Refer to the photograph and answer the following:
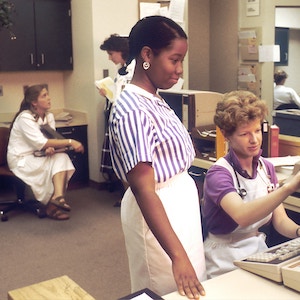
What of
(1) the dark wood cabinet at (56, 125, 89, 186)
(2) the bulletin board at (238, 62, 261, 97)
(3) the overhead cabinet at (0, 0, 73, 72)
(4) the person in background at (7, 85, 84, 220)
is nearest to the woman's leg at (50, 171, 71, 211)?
(4) the person in background at (7, 85, 84, 220)

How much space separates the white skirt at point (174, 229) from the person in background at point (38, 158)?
9.68 feet

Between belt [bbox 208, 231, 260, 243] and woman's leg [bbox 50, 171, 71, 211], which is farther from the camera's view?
woman's leg [bbox 50, 171, 71, 211]

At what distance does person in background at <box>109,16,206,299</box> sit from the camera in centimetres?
147

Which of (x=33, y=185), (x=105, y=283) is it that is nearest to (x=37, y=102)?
(x=33, y=185)

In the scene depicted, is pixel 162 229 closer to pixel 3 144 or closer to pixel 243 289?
pixel 243 289

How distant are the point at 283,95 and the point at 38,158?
3400 millimetres

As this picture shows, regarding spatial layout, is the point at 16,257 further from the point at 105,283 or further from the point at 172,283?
the point at 172,283

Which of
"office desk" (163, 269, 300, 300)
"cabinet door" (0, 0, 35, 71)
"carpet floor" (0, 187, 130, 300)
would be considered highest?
"cabinet door" (0, 0, 35, 71)

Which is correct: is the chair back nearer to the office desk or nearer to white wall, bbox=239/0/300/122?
white wall, bbox=239/0/300/122

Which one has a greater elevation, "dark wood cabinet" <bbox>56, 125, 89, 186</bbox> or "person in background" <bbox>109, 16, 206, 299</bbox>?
"person in background" <bbox>109, 16, 206, 299</bbox>

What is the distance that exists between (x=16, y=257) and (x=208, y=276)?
215 centimetres

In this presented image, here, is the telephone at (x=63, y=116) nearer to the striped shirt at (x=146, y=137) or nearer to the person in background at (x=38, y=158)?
the person in background at (x=38, y=158)

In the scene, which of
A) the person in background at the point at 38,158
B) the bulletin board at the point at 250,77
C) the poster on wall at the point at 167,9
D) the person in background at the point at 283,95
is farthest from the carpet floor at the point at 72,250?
the person in background at the point at 283,95

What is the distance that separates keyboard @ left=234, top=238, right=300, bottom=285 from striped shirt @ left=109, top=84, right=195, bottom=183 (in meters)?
0.35
